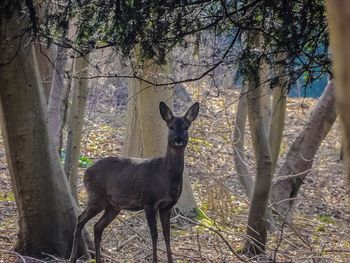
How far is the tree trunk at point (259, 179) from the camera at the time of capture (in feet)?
34.5

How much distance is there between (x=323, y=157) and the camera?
72.8 feet

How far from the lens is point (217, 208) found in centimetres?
1412

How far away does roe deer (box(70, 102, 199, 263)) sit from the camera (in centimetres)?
995

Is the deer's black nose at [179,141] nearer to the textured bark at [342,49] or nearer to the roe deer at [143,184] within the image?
the roe deer at [143,184]

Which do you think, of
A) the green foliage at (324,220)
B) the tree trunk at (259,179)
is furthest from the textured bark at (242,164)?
the tree trunk at (259,179)

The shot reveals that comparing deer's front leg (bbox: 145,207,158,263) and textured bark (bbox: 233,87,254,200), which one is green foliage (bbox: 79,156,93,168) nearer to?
textured bark (bbox: 233,87,254,200)

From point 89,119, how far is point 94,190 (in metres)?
12.7

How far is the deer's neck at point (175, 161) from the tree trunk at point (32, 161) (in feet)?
4.21

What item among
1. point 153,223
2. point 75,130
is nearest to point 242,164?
point 75,130

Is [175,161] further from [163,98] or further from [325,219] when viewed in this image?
[325,219]

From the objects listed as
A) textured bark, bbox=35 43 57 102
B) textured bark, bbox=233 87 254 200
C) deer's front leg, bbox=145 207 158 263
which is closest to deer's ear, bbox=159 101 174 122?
deer's front leg, bbox=145 207 158 263

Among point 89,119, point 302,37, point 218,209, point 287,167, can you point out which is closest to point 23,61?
point 302,37

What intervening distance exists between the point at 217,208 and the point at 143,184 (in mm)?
4274

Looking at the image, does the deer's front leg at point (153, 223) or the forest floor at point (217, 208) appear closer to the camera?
the deer's front leg at point (153, 223)
